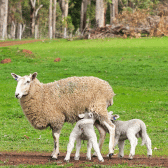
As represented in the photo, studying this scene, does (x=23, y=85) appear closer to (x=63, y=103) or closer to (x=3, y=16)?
(x=63, y=103)

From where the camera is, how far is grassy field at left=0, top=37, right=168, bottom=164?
10234 millimetres

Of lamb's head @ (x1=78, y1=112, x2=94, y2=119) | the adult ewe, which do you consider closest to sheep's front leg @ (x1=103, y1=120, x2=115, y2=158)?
the adult ewe

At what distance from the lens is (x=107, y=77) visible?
18.6m

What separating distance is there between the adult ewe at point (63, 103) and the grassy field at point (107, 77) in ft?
5.33

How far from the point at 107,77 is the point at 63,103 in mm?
11346

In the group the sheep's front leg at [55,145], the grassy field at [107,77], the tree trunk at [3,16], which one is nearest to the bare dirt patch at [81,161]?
the sheep's front leg at [55,145]

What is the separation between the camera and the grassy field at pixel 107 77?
10234 mm

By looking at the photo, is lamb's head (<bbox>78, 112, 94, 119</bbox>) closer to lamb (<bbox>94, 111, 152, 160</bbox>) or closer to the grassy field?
lamb (<bbox>94, 111, 152, 160</bbox>)

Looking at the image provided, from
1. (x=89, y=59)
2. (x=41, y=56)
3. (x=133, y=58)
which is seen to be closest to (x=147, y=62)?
(x=133, y=58)

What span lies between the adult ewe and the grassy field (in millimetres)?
1625

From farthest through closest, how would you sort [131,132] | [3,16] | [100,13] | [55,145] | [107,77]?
[3,16]
[100,13]
[107,77]
[55,145]
[131,132]

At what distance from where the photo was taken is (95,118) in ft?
24.3

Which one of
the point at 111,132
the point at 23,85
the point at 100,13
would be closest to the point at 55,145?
the point at 111,132

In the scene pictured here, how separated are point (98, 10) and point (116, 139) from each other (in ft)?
92.4
